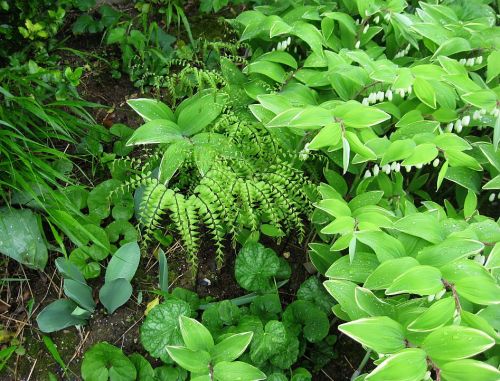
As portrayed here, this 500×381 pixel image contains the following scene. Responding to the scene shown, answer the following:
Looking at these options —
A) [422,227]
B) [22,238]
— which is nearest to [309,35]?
[422,227]

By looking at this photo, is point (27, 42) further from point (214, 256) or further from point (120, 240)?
point (214, 256)

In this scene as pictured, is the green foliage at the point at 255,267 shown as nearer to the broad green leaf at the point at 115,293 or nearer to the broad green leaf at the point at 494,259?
the broad green leaf at the point at 115,293

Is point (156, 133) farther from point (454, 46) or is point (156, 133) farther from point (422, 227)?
point (454, 46)

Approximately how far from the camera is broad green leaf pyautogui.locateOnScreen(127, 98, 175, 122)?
7.72ft

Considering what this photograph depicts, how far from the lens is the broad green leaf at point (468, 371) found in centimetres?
131

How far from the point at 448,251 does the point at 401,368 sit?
0.47 m

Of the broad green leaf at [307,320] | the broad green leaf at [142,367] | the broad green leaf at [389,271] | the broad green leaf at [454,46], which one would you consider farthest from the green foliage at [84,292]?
the broad green leaf at [454,46]

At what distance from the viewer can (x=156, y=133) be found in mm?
2236

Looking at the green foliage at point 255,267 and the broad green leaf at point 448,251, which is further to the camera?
the green foliage at point 255,267

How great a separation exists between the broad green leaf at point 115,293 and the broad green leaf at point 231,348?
62cm

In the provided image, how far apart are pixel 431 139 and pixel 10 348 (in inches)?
84.6

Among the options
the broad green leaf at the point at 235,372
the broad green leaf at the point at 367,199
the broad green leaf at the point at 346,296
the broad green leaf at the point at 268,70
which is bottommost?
the broad green leaf at the point at 235,372

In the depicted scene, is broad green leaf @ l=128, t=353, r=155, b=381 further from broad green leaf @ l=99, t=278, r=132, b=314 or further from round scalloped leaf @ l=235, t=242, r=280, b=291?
round scalloped leaf @ l=235, t=242, r=280, b=291

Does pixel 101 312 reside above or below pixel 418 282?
below
